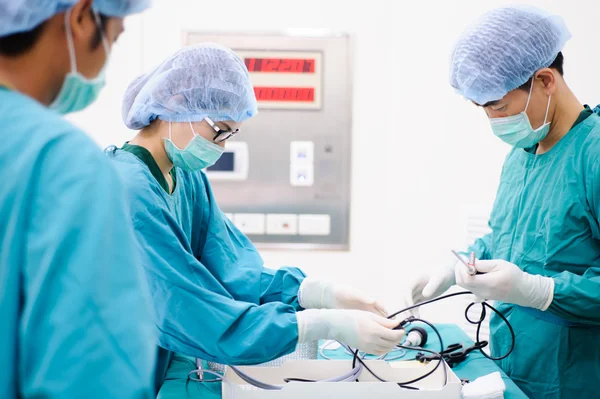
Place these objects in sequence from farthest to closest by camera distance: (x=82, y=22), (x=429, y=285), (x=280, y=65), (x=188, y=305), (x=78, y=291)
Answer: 1. (x=280, y=65)
2. (x=429, y=285)
3. (x=188, y=305)
4. (x=82, y=22)
5. (x=78, y=291)

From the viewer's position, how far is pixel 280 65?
2.67 metres

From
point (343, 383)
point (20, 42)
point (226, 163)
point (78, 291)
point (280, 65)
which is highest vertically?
point (280, 65)

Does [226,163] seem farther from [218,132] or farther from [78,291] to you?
[78,291]

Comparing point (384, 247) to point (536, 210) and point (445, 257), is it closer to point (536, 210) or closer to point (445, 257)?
point (445, 257)

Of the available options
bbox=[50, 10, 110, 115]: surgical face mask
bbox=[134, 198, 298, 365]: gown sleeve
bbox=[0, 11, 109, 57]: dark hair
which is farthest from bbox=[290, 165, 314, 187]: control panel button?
bbox=[0, 11, 109, 57]: dark hair

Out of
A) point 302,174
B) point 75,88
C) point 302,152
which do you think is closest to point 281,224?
point 302,174

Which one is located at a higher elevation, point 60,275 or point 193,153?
point 193,153

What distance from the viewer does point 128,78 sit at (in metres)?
2.68

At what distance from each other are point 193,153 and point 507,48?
2.72 ft

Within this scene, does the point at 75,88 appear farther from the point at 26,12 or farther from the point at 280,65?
the point at 280,65

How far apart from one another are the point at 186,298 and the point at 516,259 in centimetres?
91

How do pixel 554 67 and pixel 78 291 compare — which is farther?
pixel 554 67

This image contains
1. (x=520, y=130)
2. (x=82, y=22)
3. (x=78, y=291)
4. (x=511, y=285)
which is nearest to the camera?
(x=78, y=291)

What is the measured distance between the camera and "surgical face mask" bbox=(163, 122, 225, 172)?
53.7 inches
